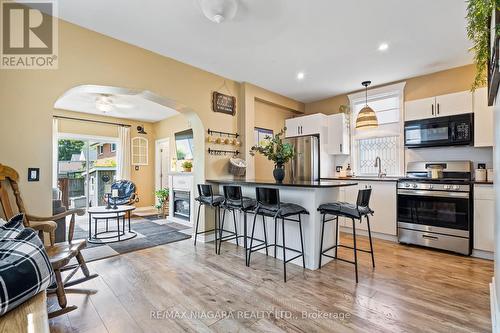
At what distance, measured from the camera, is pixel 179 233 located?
4.46m

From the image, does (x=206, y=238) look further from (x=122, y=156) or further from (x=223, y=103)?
(x=122, y=156)

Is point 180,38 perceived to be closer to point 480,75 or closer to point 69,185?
point 480,75

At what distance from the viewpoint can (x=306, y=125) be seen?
5125 millimetres

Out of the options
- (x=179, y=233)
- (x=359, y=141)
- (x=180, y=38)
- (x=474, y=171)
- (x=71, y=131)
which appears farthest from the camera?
(x=71, y=131)

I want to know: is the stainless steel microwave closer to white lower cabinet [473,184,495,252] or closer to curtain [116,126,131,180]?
white lower cabinet [473,184,495,252]

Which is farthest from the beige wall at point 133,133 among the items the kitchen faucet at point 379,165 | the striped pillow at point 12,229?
the kitchen faucet at point 379,165

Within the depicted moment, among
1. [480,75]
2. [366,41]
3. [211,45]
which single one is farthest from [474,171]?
[211,45]

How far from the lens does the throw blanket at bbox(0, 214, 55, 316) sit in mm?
920

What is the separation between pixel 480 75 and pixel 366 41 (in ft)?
5.91

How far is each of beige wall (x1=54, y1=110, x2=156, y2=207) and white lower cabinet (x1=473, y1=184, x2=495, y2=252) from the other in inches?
283

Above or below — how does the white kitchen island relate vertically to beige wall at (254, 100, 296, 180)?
below

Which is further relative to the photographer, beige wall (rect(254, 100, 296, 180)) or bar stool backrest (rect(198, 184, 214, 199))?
beige wall (rect(254, 100, 296, 180))

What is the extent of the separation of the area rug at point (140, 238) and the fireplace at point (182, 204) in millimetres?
280

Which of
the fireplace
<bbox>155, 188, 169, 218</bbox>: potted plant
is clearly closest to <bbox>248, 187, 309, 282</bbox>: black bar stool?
the fireplace
